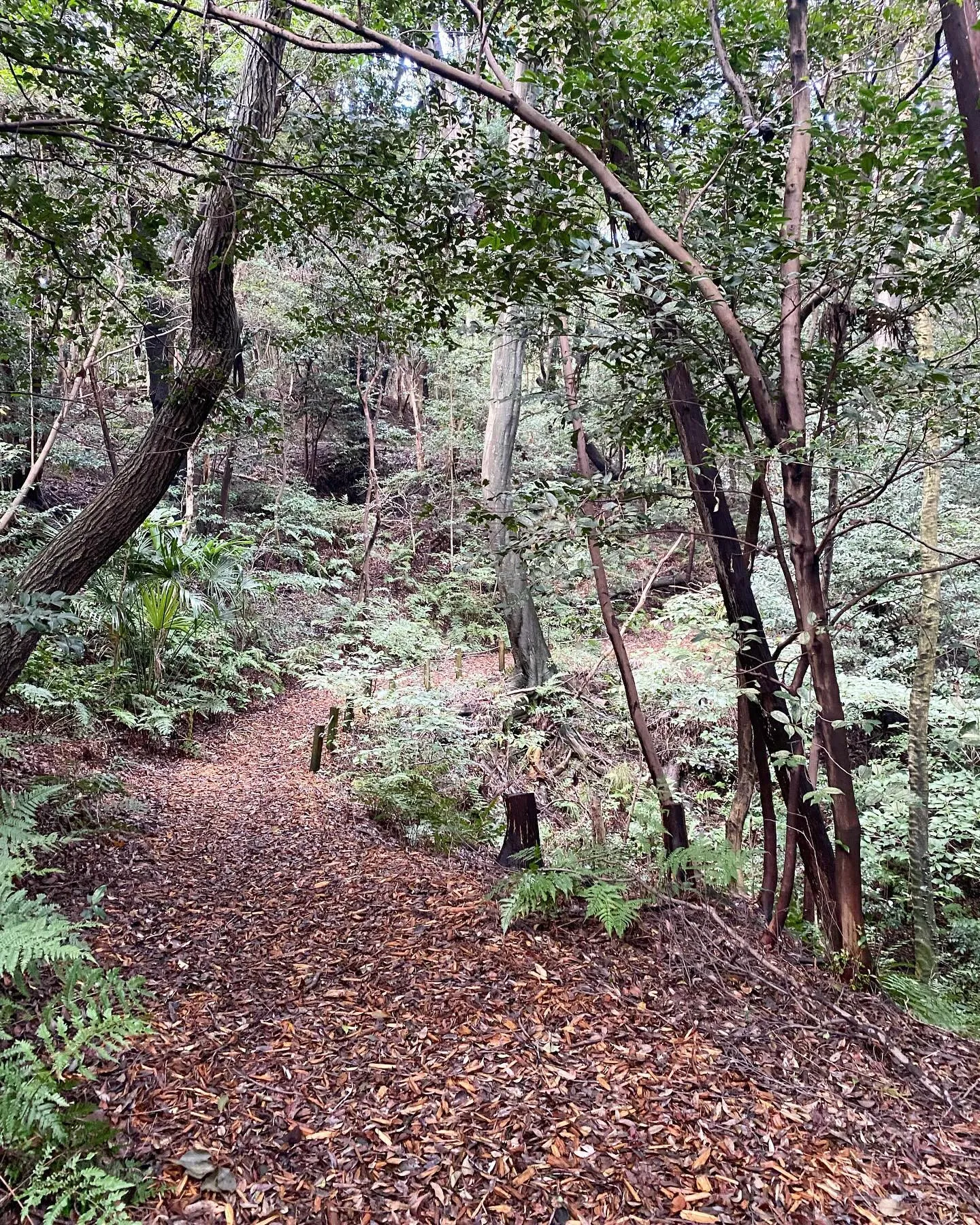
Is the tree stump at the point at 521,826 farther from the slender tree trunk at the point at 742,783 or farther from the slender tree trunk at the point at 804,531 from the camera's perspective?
the slender tree trunk at the point at 804,531

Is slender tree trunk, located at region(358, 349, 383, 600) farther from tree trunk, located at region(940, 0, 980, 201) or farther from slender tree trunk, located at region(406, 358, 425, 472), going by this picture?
tree trunk, located at region(940, 0, 980, 201)

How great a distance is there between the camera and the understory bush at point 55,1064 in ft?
5.94

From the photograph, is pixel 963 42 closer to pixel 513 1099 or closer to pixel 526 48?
pixel 526 48

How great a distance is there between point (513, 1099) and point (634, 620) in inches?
109

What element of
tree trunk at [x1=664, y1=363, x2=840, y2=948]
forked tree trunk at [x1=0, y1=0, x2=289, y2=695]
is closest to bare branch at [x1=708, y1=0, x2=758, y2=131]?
tree trunk at [x1=664, y1=363, x2=840, y2=948]

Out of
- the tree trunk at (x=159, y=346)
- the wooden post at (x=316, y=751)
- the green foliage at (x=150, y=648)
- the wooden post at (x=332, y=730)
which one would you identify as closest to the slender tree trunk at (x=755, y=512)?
the tree trunk at (x=159, y=346)

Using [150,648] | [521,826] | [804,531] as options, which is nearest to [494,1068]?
[521,826]

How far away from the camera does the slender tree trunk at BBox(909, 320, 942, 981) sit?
5340 mm

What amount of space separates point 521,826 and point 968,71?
4.21 metres

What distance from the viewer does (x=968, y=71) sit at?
265cm

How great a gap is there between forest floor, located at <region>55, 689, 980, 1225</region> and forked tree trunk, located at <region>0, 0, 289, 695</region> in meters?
1.83

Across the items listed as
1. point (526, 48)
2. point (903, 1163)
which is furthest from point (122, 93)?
point (903, 1163)

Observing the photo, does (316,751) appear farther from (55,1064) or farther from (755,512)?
(755,512)

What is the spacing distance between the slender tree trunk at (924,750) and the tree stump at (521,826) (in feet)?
11.0
